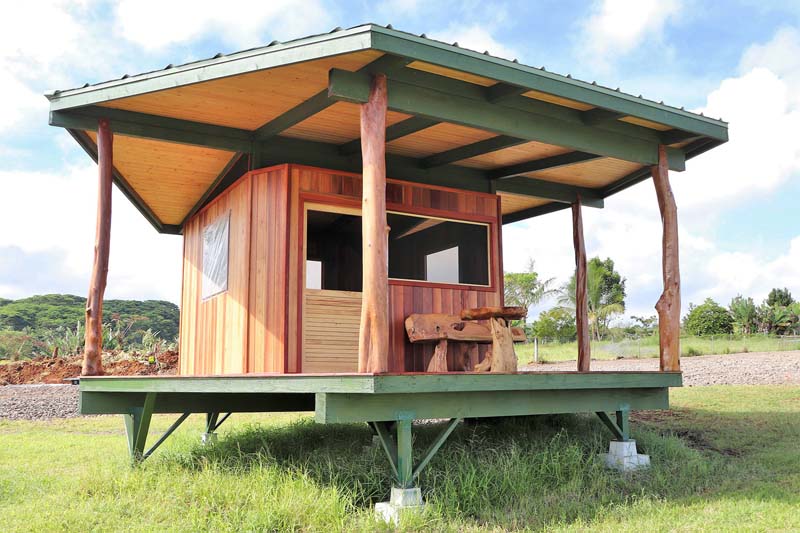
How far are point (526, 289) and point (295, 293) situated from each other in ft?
104

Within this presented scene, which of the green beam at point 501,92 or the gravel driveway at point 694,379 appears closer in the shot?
the green beam at point 501,92

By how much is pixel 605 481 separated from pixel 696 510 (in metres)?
0.92

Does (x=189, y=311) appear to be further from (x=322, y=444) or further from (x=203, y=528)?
(x=203, y=528)

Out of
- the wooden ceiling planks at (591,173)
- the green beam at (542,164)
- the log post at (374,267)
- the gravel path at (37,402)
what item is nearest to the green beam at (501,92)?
the log post at (374,267)

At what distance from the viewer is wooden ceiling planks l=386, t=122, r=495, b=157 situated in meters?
8.08

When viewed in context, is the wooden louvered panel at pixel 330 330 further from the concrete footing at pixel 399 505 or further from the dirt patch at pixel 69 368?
the dirt patch at pixel 69 368

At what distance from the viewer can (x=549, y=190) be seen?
10.7 m

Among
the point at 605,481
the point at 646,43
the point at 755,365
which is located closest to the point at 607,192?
the point at 646,43

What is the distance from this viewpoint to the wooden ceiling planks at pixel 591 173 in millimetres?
9656

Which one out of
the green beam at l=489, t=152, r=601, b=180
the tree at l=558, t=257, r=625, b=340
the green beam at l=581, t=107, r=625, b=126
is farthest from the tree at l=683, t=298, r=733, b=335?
the green beam at l=581, t=107, r=625, b=126

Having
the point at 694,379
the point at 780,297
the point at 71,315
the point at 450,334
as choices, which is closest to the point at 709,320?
A: the point at 780,297

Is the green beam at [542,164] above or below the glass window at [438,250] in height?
above

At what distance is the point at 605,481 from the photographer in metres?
6.81

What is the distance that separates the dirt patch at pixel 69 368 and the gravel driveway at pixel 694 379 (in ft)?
5.80
